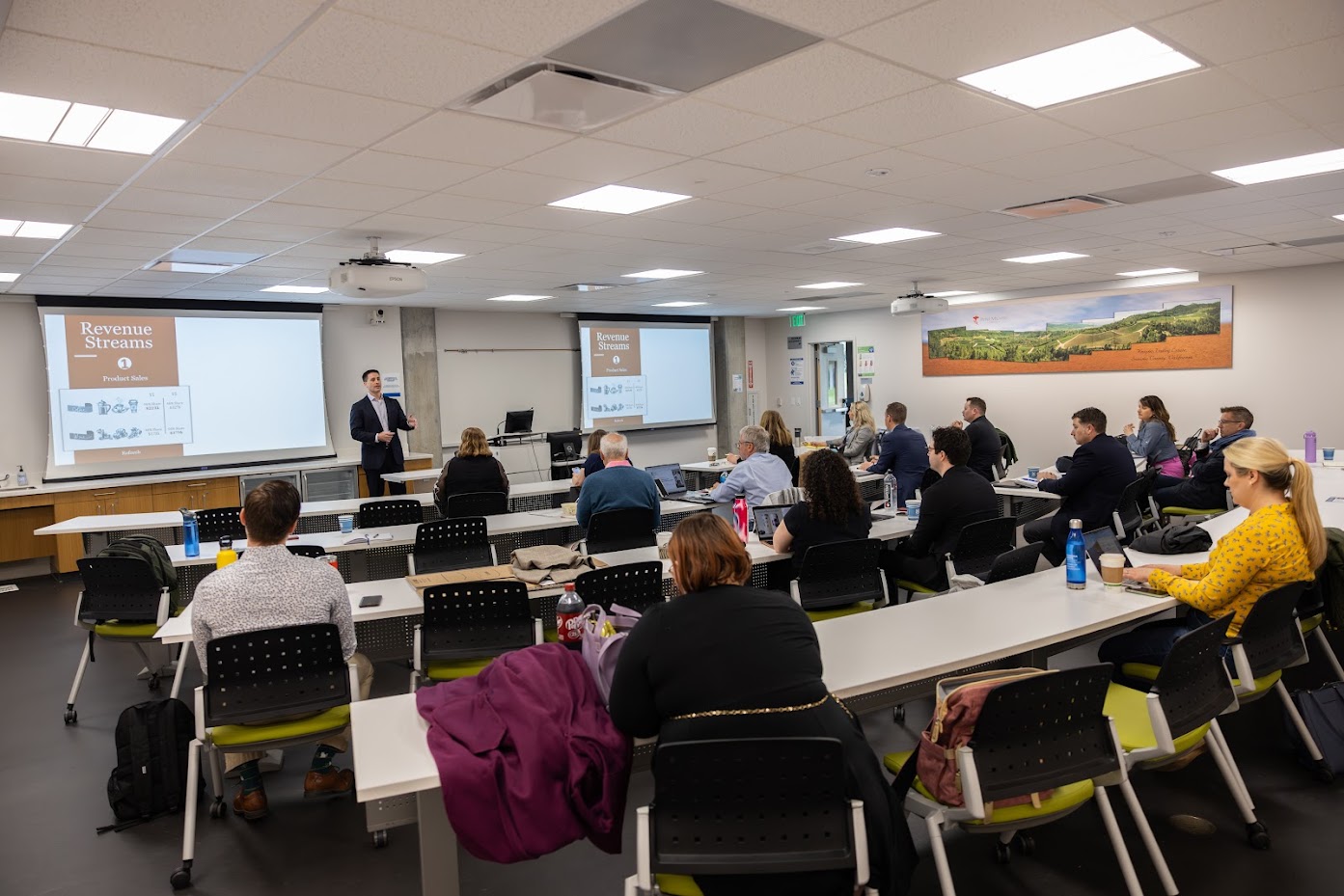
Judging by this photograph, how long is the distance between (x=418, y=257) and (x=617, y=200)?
2.48 metres

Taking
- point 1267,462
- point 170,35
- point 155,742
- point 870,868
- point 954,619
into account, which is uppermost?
point 170,35

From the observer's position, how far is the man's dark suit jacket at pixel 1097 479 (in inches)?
225

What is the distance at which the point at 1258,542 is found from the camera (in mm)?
3121

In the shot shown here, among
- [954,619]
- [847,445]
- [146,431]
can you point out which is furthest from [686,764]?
[146,431]

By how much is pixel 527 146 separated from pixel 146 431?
7299 mm

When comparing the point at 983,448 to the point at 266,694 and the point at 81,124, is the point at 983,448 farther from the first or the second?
the point at 81,124

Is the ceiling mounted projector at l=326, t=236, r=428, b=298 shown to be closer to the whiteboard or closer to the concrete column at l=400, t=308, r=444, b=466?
the concrete column at l=400, t=308, r=444, b=466

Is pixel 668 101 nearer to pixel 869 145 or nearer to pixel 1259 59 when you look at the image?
pixel 869 145

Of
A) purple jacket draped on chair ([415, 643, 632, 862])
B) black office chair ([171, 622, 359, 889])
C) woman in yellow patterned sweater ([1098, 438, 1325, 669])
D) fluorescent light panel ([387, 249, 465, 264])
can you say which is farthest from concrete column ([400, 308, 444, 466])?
woman in yellow patterned sweater ([1098, 438, 1325, 669])

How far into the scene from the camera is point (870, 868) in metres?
2.06

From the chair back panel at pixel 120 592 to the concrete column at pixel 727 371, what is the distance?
35.1 feet

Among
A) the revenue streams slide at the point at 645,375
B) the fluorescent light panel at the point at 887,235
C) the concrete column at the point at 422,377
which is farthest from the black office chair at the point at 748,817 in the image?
the revenue streams slide at the point at 645,375

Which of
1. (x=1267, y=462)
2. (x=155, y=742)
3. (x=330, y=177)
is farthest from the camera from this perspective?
(x=330, y=177)

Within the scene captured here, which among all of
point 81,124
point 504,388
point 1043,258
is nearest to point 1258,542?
point 81,124
